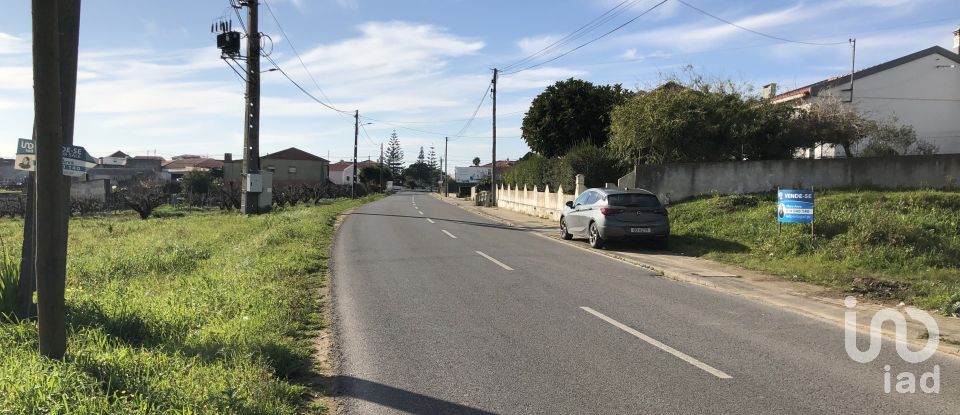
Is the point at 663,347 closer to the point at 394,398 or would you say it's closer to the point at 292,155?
the point at 394,398

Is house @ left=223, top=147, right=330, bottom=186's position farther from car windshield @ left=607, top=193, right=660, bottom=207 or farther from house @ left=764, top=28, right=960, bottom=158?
car windshield @ left=607, top=193, right=660, bottom=207

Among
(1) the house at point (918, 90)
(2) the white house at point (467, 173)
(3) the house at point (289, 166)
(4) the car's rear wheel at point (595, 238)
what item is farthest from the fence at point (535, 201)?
(2) the white house at point (467, 173)

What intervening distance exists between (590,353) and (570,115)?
29.3 metres

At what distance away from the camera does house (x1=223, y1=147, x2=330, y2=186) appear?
8394 centimetres

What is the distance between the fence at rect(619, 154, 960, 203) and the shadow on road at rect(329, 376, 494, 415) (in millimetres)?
15721

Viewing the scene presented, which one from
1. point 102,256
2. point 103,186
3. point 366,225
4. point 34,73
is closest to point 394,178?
point 103,186

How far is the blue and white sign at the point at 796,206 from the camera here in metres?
11.9

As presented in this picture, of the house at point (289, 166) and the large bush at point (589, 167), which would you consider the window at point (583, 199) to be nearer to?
the large bush at point (589, 167)

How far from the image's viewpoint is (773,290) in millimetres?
9070

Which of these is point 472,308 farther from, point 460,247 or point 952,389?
point 460,247

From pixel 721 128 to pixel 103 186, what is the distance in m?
43.9

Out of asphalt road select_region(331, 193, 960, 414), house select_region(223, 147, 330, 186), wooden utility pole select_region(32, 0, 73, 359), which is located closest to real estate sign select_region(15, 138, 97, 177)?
wooden utility pole select_region(32, 0, 73, 359)

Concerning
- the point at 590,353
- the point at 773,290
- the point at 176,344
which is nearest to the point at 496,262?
the point at 773,290

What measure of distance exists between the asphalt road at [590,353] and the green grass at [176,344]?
530mm
